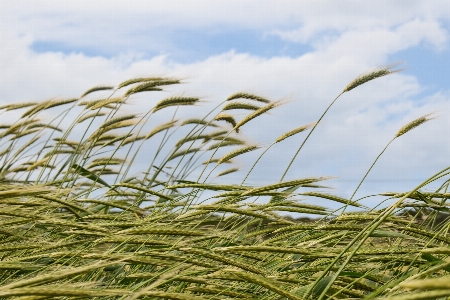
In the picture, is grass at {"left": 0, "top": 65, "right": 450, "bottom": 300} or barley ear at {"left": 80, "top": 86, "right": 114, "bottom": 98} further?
barley ear at {"left": 80, "top": 86, "right": 114, "bottom": 98}

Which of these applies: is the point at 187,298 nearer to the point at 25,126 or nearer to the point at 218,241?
the point at 218,241

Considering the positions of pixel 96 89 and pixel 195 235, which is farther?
pixel 96 89

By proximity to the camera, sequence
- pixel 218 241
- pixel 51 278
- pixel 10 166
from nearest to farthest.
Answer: pixel 51 278 < pixel 218 241 < pixel 10 166

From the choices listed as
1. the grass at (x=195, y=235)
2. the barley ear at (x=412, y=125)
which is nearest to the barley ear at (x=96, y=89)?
the grass at (x=195, y=235)

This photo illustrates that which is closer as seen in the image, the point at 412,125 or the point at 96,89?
the point at 412,125

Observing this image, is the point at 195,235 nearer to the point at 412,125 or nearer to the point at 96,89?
the point at 412,125

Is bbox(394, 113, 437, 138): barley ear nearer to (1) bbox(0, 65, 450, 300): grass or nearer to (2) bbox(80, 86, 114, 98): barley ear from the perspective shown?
(1) bbox(0, 65, 450, 300): grass

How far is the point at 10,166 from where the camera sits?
3.96 meters

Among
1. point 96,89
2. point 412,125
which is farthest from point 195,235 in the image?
point 96,89

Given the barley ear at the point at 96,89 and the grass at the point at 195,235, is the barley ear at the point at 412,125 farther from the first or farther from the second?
the barley ear at the point at 96,89

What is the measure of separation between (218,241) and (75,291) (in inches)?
44.6

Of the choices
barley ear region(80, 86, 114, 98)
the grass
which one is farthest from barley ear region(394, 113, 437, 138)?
barley ear region(80, 86, 114, 98)

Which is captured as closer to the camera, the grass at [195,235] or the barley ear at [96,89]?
the grass at [195,235]

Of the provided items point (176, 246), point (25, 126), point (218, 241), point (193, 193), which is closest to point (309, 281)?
point (176, 246)
